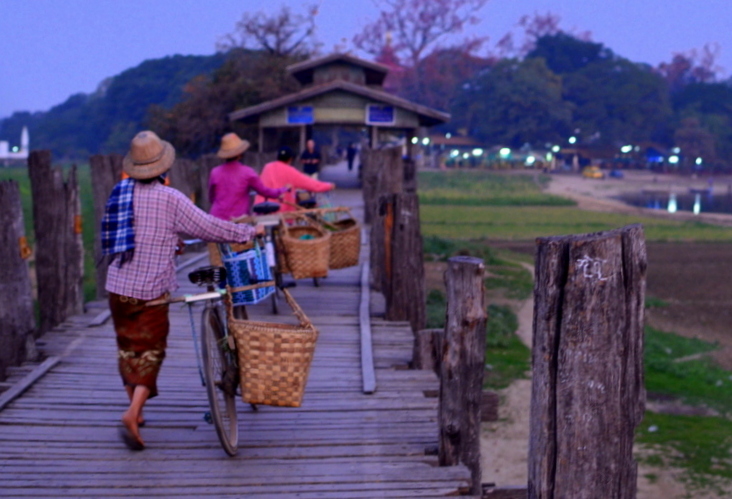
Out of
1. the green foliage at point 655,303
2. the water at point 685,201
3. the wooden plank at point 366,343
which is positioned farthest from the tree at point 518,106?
the wooden plank at point 366,343

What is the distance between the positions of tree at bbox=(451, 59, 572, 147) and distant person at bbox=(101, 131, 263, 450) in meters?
63.6

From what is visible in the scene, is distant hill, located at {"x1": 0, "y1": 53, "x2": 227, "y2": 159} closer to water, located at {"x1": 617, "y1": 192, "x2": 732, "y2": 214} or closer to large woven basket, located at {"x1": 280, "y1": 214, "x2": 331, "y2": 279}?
water, located at {"x1": 617, "y1": 192, "x2": 732, "y2": 214}

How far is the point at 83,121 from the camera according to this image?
280 feet

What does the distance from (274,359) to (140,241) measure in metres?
0.97

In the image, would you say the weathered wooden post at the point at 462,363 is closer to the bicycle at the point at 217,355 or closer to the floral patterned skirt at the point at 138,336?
the bicycle at the point at 217,355

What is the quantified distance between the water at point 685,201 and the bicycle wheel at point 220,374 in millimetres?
42890

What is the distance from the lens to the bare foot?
4777 millimetres

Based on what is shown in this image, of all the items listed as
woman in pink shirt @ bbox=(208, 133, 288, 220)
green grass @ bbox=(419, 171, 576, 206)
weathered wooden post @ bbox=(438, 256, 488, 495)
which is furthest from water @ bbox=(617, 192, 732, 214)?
weathered wooden post @ bbox=(438, 256, 488, 495)

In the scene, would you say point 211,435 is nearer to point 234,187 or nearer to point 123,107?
point 234,187

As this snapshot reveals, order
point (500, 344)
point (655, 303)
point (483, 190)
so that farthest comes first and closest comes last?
point (483, 190) < point (655, 303) < point (500, 344)

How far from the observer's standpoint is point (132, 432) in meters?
4.80

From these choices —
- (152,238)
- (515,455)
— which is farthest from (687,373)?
(152,238)

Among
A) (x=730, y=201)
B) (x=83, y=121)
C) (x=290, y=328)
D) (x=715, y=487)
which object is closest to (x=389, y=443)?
(x=290, y=328)

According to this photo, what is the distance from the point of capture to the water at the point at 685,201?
156ft
